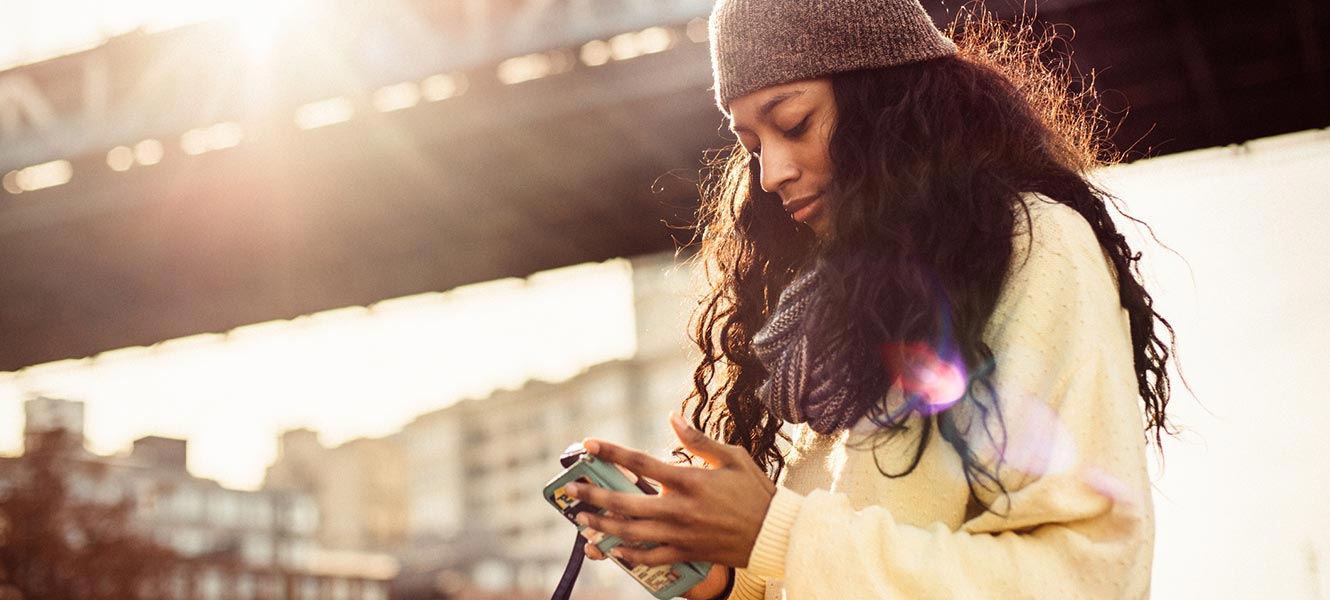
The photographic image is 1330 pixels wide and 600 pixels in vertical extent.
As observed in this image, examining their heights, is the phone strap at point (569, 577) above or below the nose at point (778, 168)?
below

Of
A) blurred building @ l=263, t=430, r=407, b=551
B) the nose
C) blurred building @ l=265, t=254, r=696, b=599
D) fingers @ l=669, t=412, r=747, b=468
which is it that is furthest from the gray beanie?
blurred building @ l=263, t=430, r=407, b=551

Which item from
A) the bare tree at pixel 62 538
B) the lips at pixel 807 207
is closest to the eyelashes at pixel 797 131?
the lips at pixel 807 207

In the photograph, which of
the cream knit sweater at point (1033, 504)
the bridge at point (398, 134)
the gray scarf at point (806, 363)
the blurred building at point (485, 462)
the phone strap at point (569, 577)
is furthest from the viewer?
the blurred building at point (485, 462)

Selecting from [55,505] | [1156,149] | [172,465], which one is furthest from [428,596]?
[1156,149]

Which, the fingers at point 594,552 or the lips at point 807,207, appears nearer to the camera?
the fingers at point 594,552

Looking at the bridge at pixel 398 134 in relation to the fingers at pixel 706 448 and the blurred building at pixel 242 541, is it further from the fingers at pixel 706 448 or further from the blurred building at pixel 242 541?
the blurred building at pixel 242 541

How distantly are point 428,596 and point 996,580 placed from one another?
2312 inches

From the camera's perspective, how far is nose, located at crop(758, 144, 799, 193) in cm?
235

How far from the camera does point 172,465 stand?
8075cm

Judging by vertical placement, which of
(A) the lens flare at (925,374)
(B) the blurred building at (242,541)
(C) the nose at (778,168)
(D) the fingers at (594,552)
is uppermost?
(C) the nose at (778,168)

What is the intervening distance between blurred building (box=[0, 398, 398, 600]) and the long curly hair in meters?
62.7

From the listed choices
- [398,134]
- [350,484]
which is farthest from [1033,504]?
[350,484]

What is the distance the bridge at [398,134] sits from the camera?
1551 centimetres

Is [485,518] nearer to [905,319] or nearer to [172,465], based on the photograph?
[172,465]
